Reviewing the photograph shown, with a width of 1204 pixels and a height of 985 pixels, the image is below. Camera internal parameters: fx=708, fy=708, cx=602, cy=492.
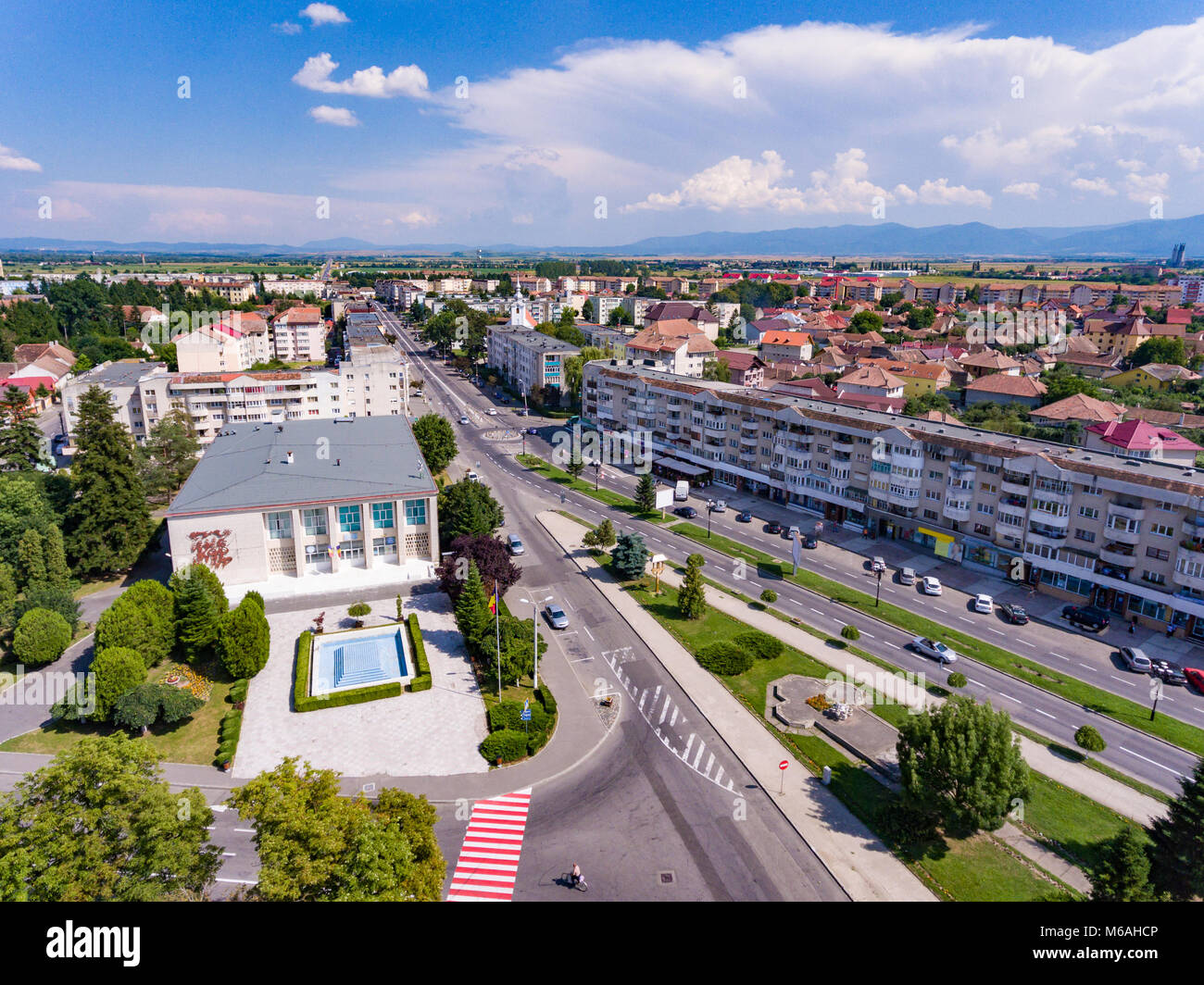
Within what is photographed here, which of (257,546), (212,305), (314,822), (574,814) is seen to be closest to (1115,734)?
(574,814)

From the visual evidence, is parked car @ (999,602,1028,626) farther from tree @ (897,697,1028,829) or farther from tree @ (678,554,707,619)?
tree @ (897,697,1028,829)

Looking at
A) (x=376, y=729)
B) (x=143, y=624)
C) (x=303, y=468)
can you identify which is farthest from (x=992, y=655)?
(x=303, y=468)

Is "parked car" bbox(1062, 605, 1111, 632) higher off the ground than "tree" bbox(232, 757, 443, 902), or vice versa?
"tree" bbox(232, 757, 443, 902)

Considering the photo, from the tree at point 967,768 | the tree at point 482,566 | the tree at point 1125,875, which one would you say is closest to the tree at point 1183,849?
the tree at point 1125,875

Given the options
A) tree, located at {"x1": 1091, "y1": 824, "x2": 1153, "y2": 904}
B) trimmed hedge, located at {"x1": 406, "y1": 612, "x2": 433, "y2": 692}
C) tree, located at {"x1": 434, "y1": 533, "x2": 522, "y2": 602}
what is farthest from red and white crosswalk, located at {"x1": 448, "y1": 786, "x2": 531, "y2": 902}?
tree, located at {"x1": 1091, "y1": 824, "x2": 1153, "y2": 904}
